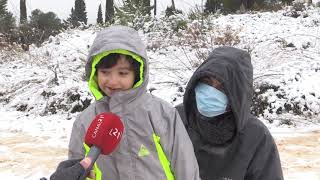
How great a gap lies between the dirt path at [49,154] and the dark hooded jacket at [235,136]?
2464 millimetres

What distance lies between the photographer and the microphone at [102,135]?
1.57m

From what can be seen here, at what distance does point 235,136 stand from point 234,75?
37cm

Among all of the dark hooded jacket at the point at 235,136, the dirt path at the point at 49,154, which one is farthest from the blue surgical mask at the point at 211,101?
the dirt path at the point at 49,154

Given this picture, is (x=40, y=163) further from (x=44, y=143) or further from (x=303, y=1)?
(x=303, y=1)

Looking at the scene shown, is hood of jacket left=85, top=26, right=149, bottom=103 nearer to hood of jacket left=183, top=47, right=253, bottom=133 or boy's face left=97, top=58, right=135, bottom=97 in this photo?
boy's face left=97, top=58, right=135, bottom=97

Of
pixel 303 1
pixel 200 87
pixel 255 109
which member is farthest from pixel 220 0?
pixel 200 87

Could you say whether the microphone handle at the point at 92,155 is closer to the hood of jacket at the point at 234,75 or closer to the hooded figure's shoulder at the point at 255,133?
the hood of jacket at the point at 234,75

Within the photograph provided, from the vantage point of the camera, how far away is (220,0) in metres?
23.1

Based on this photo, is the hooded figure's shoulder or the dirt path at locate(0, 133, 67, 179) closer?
the hooded figure's shoulder

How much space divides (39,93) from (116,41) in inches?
269

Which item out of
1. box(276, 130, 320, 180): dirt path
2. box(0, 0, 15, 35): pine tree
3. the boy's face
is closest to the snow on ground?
box(276, 130, 320, 180): dirt path

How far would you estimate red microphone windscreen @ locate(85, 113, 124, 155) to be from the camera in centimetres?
159

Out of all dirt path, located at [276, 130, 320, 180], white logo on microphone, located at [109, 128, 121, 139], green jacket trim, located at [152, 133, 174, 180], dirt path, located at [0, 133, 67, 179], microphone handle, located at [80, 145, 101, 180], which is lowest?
dirt path, located at [0, 133, 67, 179]

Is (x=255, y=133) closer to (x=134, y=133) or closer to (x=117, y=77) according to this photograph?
(x=134, y=133)
